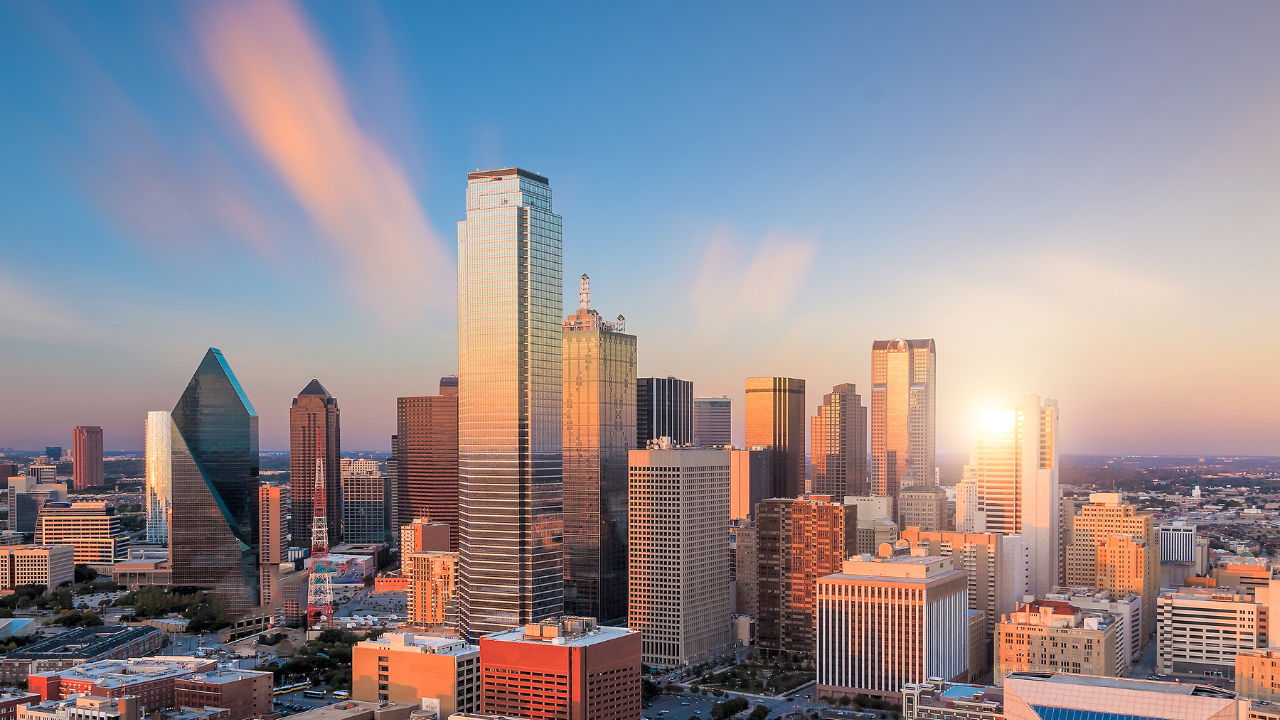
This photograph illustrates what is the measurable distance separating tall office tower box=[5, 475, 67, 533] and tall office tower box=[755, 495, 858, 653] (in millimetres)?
77828

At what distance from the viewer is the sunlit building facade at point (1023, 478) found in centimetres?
7731

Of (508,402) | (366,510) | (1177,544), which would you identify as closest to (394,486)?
(366,510)

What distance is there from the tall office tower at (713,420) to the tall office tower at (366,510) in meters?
37.8

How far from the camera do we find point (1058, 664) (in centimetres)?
5069

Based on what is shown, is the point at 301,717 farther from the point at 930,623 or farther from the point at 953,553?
the point at 953,553

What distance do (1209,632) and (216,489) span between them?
214 ft

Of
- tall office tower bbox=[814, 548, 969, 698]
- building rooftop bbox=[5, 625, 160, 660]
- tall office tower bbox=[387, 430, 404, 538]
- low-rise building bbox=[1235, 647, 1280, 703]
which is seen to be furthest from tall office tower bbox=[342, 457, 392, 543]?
low-rise building bbox=[1235, 647, 1280, 703]

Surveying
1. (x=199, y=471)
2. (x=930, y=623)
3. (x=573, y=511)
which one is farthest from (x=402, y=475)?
(x=930, y=623)

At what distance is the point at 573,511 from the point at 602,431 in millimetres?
5477

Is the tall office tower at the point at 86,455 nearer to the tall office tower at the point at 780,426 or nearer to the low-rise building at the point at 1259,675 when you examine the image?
the tall office tower at the point at 780,426

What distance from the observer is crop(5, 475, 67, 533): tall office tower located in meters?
112

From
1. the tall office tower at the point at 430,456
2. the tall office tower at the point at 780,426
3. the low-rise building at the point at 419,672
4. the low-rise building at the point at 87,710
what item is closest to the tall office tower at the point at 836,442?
the tall office tower at the point at 780,426

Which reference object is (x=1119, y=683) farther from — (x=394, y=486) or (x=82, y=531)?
(x=394, y=486)

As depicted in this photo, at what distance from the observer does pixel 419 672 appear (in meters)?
44.1
